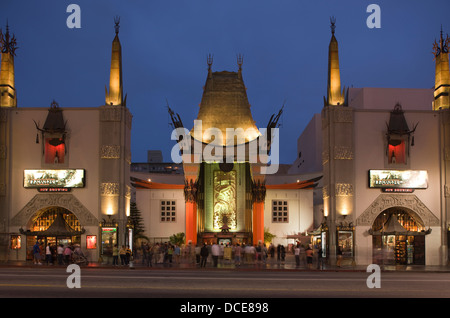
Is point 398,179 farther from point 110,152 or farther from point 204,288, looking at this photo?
point 204,288

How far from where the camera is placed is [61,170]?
125 feet

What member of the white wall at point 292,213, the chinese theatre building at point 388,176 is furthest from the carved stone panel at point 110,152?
the white wall at point 292,213

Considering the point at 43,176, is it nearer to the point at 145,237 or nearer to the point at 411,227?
the point at 145,237

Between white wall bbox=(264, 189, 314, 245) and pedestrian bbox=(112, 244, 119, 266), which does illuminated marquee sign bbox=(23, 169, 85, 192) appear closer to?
pedestrian bbox=(112, 244, 119, 266)

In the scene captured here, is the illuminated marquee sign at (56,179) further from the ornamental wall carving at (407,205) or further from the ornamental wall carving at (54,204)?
the ornamental wall carving at (407,205)

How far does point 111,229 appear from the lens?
3734cm

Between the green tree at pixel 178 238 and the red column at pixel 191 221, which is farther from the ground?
the red column at pixel 191 221

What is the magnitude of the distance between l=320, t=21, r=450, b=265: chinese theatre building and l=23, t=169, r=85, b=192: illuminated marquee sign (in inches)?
591

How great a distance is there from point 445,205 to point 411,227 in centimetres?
263

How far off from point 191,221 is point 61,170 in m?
14.8

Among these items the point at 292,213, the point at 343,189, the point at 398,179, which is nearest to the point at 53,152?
the point at 343,189

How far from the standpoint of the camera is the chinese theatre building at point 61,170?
37.8m
